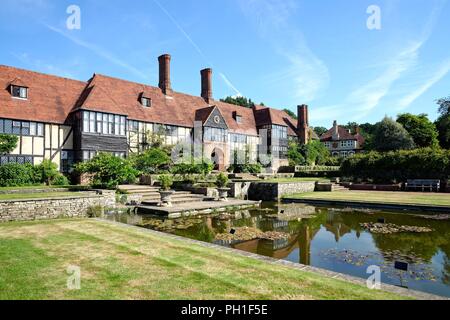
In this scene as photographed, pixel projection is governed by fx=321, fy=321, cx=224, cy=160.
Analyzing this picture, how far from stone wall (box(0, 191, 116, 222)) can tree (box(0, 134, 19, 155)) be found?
37.8ft

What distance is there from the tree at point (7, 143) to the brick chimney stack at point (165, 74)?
18.0m

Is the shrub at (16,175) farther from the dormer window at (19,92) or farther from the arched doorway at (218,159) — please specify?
the arched doorway at (218,159)

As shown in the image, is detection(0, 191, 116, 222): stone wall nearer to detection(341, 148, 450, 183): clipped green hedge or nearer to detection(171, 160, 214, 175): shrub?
detection(171, 160, 214, 175): shrub

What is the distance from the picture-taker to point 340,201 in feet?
70.0

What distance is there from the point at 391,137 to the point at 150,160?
1477 inches

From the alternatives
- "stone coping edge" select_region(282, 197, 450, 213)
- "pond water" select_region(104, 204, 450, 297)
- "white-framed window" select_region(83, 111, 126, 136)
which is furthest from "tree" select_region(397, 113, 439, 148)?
"white-framed window" select_region(83, 111, 126, 136)

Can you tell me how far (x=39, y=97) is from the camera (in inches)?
1072

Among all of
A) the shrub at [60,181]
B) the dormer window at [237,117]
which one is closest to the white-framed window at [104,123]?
the shrub at [60,181]

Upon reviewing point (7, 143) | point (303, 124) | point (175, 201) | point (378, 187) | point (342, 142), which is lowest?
point (175, 201)

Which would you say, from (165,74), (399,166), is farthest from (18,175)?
(399,166)

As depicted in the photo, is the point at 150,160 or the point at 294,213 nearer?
the point at 294,213

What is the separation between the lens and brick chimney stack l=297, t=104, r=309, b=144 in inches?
2046

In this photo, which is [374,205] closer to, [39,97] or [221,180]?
[221,180]
